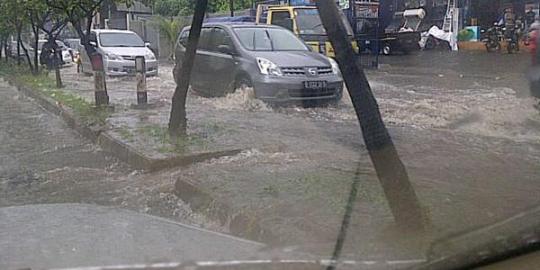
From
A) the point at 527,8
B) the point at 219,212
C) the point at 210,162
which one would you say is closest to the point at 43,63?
the point at 527,8

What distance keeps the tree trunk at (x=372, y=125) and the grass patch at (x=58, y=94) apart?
6.07 m

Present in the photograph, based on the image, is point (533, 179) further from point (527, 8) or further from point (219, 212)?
point (527, 8)

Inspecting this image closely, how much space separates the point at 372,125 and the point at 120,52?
16586 mm

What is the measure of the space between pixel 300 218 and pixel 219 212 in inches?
29.5

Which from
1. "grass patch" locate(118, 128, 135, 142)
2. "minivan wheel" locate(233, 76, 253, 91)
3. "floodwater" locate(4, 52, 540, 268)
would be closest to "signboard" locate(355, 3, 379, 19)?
"floodwater" locate(4, 52, 540, 268)

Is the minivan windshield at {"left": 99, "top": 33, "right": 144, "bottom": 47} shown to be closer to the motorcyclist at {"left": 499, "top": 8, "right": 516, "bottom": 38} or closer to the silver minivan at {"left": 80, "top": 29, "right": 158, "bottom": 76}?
the silver minivan at {"left": 80, "top": 29, "right": 158, "bottom": 76}

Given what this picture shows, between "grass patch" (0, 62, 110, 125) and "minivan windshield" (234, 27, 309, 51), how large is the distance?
2.68m

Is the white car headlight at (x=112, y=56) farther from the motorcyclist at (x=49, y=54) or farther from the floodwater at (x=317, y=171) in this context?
the floodwater at (x=317, y=171)

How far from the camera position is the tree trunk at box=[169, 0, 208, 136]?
763cm

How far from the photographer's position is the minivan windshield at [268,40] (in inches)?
468

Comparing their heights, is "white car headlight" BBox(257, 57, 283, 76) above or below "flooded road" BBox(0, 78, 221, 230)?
above

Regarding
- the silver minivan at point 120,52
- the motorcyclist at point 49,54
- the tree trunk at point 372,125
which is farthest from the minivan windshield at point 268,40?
the motorcyclist at point 49,54

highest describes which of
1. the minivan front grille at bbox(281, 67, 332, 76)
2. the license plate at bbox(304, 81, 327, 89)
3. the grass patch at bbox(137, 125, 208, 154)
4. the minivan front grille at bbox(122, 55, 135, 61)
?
the minivan front grille at bbox(281, 67, 332, 76)

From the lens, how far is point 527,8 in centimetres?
2084
